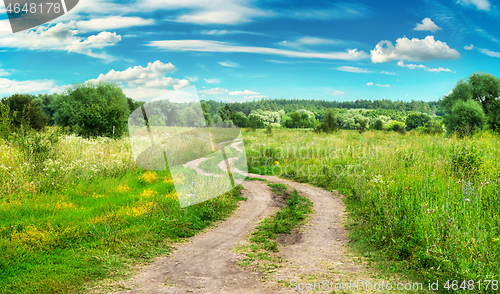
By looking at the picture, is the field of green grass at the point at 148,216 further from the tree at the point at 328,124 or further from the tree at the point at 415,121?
the tree at the point at 415,121

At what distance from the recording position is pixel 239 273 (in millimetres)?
4305

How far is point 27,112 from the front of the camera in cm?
2352

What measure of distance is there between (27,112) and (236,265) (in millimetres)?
27098

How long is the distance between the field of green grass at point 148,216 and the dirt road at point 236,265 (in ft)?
1.51

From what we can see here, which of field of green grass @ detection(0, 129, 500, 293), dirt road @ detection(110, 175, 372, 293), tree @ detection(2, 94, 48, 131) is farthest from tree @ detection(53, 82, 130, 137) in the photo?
dirt road @ detection(110, 175, 372, 293)

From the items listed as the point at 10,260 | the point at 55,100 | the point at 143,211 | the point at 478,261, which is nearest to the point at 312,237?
the point at 478,261

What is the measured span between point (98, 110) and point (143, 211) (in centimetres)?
1826

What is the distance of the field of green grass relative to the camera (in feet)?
13.1

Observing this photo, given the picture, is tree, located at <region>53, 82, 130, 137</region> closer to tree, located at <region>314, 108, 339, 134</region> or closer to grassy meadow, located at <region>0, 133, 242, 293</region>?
grassy meadow, located at <region>0, 133, 242, 293</region>

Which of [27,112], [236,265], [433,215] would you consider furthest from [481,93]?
[27,112]

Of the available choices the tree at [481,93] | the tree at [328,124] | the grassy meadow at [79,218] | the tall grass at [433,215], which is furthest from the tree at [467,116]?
the grassy meadow at [79,218]

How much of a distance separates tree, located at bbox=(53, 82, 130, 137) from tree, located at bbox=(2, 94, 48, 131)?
1.77 meters

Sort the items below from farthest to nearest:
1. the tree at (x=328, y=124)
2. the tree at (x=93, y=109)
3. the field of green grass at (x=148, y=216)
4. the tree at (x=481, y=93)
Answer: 1. the tree at (x=328, y=124)
2. the tree at (x=481, y=93)
3. the tree at (x=93, y=109)
4. the field of green grass at (x=148, y=216)

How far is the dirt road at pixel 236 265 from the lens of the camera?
390 cm
